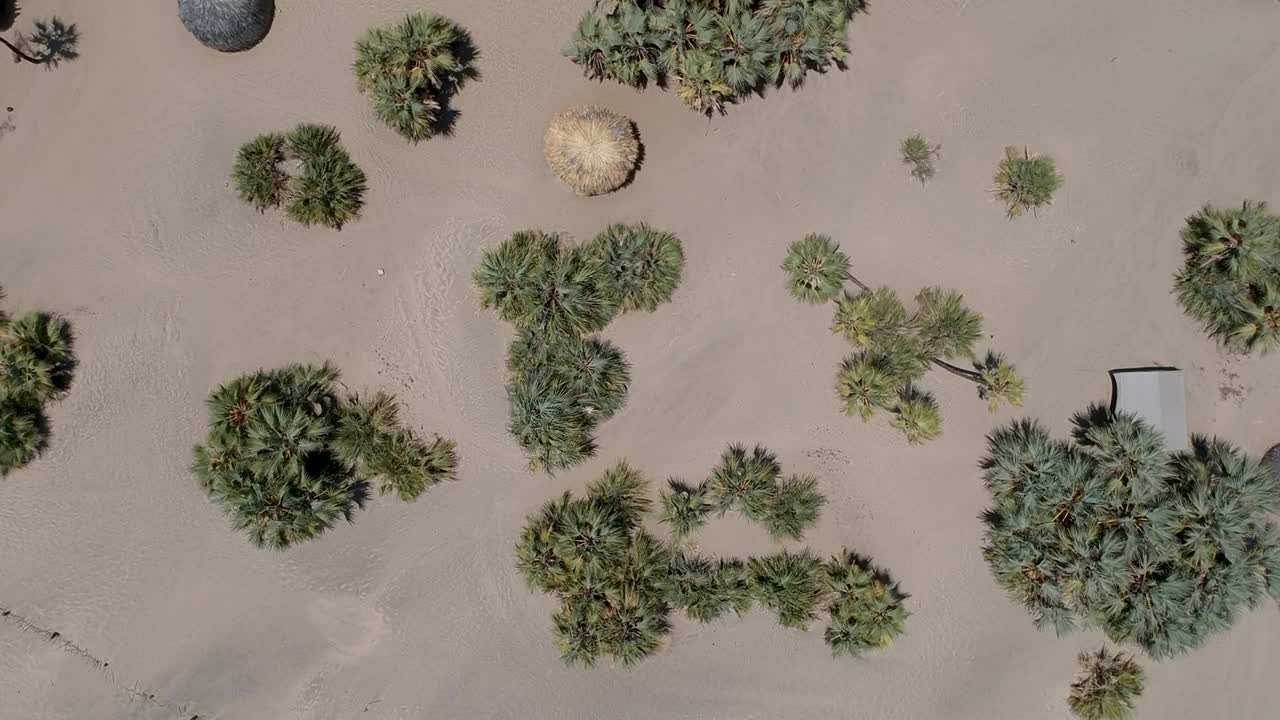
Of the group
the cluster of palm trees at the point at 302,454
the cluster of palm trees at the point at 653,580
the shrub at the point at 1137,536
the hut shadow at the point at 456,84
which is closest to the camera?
the cluster of palm trees at the point at 302,454

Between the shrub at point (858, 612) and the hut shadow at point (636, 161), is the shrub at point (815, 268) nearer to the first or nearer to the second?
the hut shadow at point (636, 161)

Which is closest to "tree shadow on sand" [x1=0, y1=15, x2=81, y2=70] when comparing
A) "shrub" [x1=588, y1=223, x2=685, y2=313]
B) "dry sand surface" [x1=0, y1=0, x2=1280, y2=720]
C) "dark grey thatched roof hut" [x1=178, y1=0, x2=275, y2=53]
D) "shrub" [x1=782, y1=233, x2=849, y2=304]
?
"dry sand surface" [x1=0, y1=0, x2=1280, y2=720]

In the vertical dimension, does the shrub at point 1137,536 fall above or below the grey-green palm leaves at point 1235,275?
below

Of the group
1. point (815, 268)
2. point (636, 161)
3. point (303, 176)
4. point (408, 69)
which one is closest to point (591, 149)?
point (636, 161)

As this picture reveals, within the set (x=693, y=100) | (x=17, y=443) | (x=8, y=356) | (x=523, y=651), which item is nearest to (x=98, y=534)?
(x=17, y=443)

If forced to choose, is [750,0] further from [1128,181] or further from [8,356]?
[8,356]

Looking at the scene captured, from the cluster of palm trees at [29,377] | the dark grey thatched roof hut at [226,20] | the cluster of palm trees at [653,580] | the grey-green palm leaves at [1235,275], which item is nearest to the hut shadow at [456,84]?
the dark grey thatched roof hut at [226,20]

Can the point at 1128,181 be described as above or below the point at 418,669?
above
